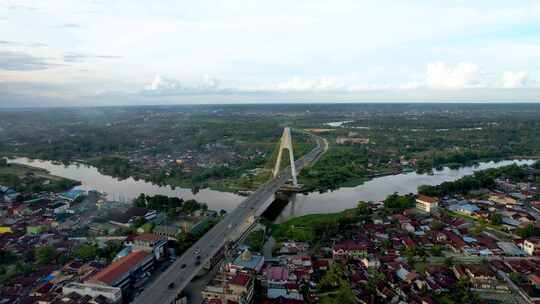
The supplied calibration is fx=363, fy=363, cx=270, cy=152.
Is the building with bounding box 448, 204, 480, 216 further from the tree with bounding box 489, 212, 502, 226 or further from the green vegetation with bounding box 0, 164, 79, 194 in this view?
the green vegetation with bounding box 0, 164, 79, 194

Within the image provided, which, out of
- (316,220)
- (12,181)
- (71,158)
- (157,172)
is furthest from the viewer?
(71,158)

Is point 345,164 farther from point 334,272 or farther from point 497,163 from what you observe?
point 334,272

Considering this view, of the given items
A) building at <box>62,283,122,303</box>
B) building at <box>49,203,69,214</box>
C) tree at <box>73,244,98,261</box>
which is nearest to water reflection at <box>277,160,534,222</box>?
tree at <box>73,244,98,261</box>

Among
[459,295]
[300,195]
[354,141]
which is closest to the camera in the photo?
[459,295]

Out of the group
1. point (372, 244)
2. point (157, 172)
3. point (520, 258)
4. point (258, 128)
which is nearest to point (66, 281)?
point (372, 244)

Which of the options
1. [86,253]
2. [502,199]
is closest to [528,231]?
[502,199]

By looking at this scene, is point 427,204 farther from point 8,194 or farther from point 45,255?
point 8,194
